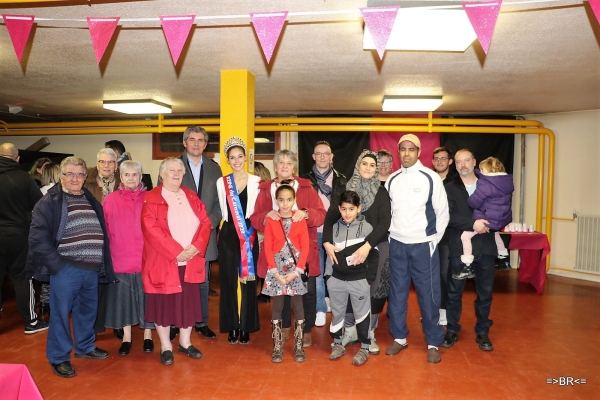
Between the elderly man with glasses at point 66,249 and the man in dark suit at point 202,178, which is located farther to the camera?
the man in dark suit at point 202,178

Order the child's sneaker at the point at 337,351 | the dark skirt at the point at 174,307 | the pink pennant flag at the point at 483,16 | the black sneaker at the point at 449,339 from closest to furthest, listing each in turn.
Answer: the pink pennant flag at the point at 483,16, the dark skirt at the point at 174,307, the child's sneaker at the point at 337,351, the black sneaker at the point at 449,339

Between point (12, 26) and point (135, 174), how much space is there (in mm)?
1191

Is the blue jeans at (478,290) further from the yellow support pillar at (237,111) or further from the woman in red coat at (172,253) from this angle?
the yellow support pillar at (237,111)

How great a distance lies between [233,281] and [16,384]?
2214 millimetres

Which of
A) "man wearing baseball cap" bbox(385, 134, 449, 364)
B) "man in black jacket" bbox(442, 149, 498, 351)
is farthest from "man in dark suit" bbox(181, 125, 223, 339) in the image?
"man in black jacket" bbox(442, 149, 498, 351)

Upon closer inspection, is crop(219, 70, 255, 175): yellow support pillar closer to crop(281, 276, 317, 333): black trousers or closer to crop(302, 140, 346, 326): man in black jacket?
crop(302, 140, 346, 326): man in black jacket

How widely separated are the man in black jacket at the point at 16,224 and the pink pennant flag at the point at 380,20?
3.26 m

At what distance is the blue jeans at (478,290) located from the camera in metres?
3.64

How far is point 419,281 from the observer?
346 centimetres

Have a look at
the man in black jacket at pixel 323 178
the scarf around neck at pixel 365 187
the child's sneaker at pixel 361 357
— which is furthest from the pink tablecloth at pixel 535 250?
the child's sneaker at pixel 361 357

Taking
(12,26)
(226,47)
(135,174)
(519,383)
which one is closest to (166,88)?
(226,47)

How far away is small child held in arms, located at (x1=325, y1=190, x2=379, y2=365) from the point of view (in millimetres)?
3352

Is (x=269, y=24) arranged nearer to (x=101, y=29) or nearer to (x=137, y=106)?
(x=101, y=29)

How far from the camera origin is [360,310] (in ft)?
11.2
